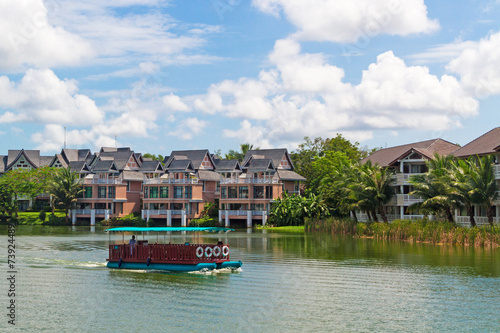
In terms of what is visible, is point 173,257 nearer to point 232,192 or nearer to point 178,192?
point 232,192

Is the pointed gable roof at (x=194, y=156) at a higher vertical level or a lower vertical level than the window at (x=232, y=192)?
higher

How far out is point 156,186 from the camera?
8975 cm

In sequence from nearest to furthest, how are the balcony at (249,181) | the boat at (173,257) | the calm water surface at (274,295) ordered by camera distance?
1. the calm water surface at (274,295)
2. the boat at (173,257)
3. the balcony at (249,181)

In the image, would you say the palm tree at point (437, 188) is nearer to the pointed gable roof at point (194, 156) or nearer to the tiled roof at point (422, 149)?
the tiled roof at point (422, 149)

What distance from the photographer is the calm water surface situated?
2142 centimetres

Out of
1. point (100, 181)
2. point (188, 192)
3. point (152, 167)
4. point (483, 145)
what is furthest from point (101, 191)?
point (483, 145)

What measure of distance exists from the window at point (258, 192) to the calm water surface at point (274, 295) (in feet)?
141

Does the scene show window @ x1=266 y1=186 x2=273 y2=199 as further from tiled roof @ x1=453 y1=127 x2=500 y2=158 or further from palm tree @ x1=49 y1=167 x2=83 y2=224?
tiled roof @ x1=453 y1=127 x2=500 y2=158

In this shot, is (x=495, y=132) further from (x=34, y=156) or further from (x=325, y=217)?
(x=34, y=156)

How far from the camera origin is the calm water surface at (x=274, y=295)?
21.4 meters

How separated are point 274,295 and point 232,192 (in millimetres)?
59536

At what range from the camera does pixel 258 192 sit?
84.2 m

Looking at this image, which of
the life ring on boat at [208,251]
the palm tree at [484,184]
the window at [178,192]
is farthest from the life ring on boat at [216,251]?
the window at [178,192]

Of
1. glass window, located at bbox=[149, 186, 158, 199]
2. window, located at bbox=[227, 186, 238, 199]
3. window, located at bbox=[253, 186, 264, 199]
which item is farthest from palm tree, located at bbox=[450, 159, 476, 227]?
glass window, located at bbox=[149, 186, 158, 199]
